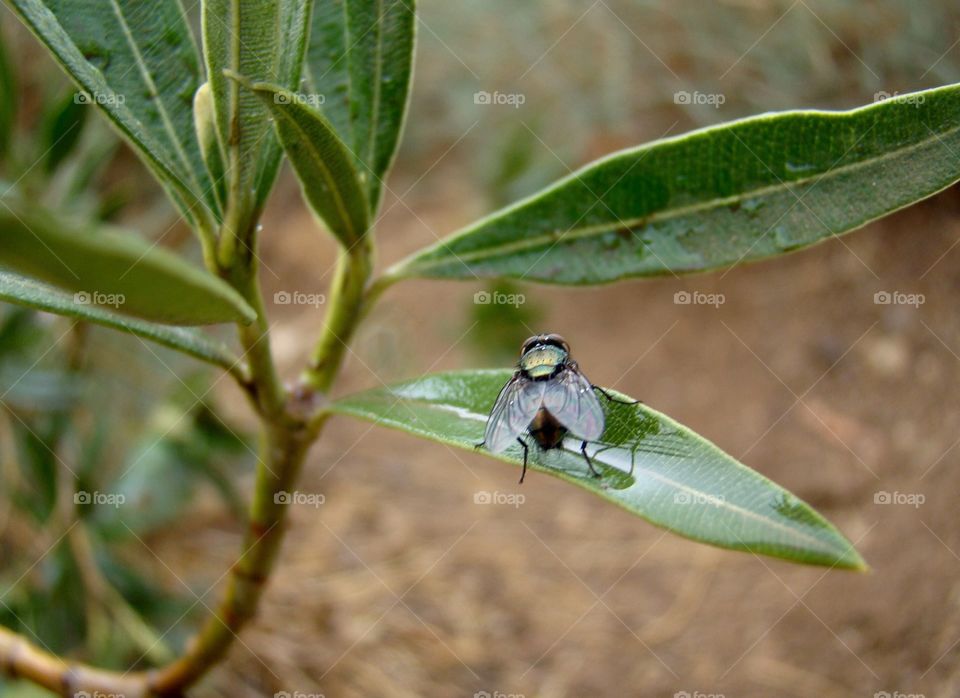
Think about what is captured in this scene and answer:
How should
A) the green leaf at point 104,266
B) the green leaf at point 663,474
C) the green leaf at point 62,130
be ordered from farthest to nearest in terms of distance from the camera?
the green leaf at point 62,130 < the green leaf at point 663,474 < the green leaf at point 104,266

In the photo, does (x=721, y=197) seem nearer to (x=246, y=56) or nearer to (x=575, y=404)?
(x=575, y=404)

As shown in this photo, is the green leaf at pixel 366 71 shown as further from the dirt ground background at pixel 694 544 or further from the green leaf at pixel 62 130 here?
the dirt ground background at pixel 694 544

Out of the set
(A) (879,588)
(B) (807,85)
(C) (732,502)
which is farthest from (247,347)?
(B) (807,85)

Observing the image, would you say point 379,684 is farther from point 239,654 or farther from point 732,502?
point 732,502

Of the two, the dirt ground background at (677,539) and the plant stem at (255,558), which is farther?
the dirt ground background at (677,539)

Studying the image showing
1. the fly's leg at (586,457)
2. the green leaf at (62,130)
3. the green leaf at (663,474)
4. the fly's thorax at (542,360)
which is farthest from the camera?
the green leaf at (62,130)

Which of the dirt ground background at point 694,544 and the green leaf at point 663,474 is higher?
the green leaf at point 663,474

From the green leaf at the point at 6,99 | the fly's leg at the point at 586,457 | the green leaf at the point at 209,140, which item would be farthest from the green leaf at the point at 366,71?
the green leaf at the point at 6,99
